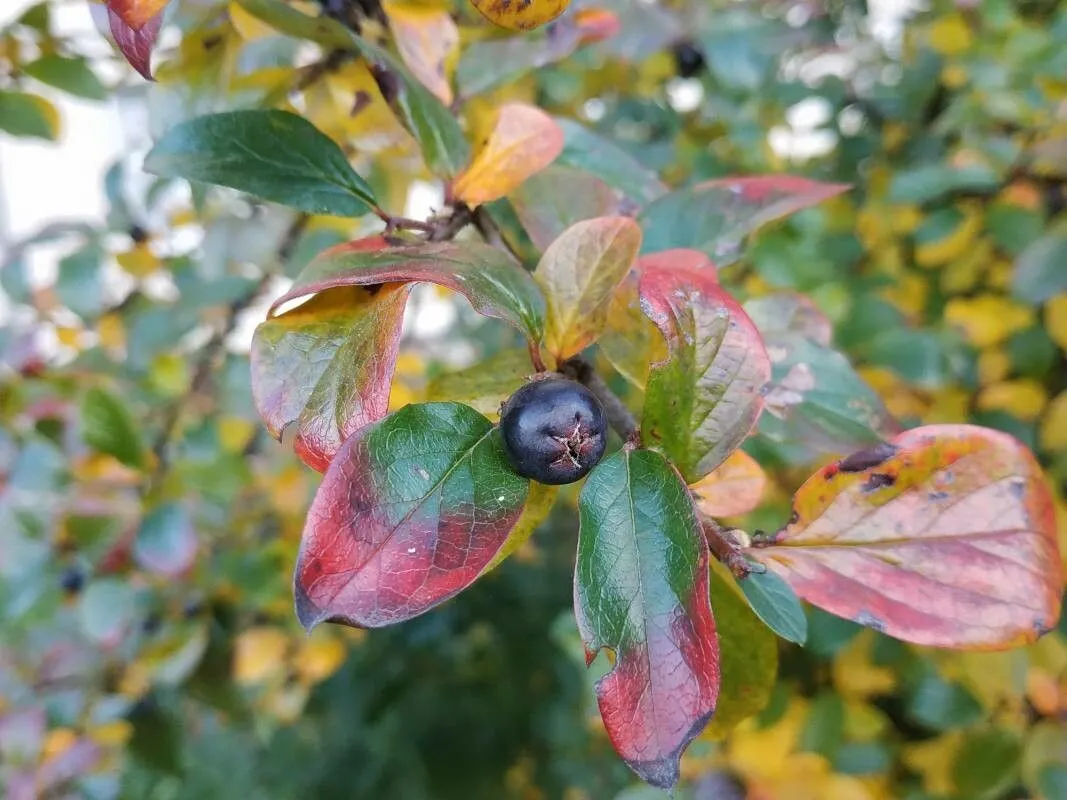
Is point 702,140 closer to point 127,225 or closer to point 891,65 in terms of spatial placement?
point 891,65

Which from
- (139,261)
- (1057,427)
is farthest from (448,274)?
(1057,427)

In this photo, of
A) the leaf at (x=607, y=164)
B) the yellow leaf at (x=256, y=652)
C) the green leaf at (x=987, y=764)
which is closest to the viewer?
the leaf at (x=607, y=164)

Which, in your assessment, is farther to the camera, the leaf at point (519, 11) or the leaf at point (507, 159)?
the leaf at point (507, 159)

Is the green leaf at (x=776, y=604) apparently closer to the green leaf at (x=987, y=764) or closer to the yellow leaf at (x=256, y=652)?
the green leaf at (x=987, y=764)

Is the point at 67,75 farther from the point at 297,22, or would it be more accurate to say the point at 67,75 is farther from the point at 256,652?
the point at 256,652

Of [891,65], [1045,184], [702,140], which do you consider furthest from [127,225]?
[891,65]

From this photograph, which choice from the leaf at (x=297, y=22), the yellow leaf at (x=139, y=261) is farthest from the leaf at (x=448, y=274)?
the yellow leaf at (x=139, y=261)
